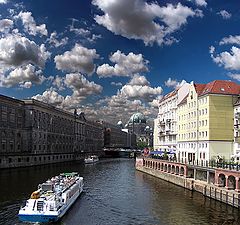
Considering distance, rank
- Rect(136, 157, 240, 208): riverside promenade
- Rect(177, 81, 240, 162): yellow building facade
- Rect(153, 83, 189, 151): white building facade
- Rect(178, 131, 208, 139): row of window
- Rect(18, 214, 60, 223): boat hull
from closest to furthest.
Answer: Rect(18, 214, 60, 223): boat hull, Rect(136, 157, 240, 208): riverside promenade, Rect(177, 81, 240, 162): yellow building facade, Rect(178, 131, 208, 139): row of window, Rect(153, 83, 189, 151): white building facade

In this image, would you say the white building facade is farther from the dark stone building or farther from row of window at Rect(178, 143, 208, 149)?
the dark stone building

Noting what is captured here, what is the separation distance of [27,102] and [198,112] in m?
79.0

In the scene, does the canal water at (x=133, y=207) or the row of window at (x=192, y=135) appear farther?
the row of window at (x=192, y=135)

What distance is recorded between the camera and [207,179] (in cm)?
6831

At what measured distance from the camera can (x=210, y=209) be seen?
177 feet

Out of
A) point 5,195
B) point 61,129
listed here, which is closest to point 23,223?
point 5,195

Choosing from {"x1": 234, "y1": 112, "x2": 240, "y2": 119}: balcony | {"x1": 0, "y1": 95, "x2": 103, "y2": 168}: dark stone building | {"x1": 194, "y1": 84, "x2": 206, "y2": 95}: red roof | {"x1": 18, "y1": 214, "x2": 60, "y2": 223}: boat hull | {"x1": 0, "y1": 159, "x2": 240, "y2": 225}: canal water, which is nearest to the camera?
{"x1": 18, "y1": 214, "x2": 60, "y2": 223}: boat hull

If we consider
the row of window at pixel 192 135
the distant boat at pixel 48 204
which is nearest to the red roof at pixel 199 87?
the row of window at pixel 192 135

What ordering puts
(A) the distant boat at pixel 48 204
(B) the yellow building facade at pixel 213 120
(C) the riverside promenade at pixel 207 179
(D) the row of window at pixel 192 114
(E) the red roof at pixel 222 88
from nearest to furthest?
(A) the distant boat at pixel 48 204 < (C) the riverside promenade at pixel 207 179 < (B) the yellow building facade at pixel 213 120 < (E) the red roof at pixel 222 88 < (D) the row of window at pixel 192 114

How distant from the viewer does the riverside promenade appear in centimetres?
5609

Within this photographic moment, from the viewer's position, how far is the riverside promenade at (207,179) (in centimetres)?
5609

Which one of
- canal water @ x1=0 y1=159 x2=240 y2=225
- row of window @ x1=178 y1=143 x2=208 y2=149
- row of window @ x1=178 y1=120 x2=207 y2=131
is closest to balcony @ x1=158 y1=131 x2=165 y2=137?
row of window @ x1=178 y1=120 x2=207 y2=131

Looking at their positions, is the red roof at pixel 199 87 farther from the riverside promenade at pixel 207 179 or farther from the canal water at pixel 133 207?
the canal water at pixel 133 207

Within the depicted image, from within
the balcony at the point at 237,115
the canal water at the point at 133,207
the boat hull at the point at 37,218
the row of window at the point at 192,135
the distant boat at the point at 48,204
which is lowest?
the canal water at the point at 133,207
